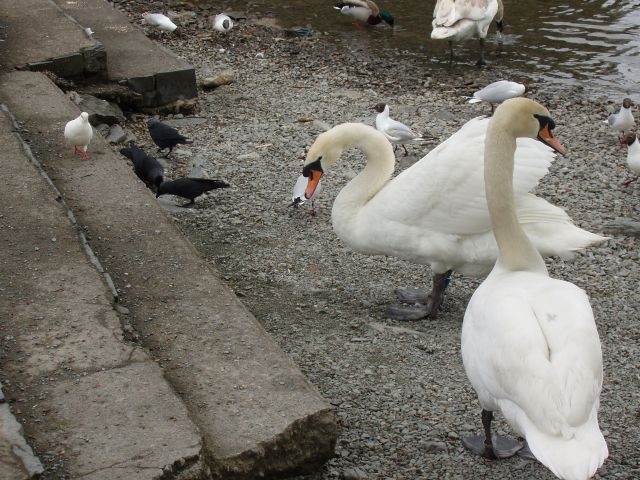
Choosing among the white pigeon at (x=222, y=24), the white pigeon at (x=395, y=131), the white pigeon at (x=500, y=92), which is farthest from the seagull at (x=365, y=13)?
the white pigeon at (x=395, y=131)

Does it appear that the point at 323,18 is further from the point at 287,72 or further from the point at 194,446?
→ the point at 194,446

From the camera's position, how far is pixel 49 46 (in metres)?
9.22

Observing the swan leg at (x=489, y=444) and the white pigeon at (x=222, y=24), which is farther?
the white pigeon at (x=222, y=24)

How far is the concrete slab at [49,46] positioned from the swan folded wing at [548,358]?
20.8ft

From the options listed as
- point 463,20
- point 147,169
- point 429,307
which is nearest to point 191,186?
point 147,169

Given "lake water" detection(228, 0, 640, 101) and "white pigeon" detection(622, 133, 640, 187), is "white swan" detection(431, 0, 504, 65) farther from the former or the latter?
"white pigeon" detection(622, 133, 640, 187)

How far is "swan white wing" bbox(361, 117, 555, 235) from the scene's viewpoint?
211 inches

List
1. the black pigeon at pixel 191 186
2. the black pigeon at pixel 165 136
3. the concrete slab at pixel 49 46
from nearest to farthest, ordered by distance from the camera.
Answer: the black pigeon at pixel 191 186
the black pigeon at pixel 165 136
the concrete slab at pixel 49 46

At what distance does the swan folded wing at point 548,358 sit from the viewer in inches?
136

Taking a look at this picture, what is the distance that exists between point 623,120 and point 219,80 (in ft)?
14.9

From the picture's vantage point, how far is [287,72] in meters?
11.3

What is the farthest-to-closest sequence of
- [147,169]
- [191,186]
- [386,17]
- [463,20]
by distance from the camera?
[386,17] → [463,20] → [147,169] → [191,186]

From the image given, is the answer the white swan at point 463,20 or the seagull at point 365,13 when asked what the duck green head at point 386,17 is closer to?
the seagull at point 365,13

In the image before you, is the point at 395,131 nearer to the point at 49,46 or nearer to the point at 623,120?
the point at 623,120
